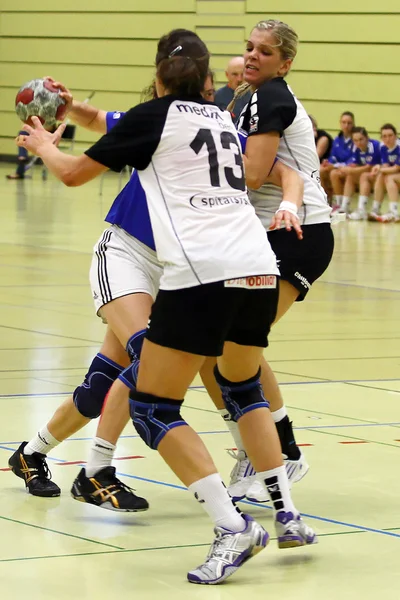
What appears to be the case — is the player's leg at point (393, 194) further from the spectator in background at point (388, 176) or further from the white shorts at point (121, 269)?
the white shorts at point (121, 269)

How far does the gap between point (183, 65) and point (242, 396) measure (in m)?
1.09

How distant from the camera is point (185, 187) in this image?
150 inches

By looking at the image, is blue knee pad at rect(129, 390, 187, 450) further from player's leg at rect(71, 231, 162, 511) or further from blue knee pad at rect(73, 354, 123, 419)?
blue knee pad at rect(73, 354, 123, 419)

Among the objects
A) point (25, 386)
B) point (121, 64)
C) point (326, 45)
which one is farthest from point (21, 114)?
point (121, 64)

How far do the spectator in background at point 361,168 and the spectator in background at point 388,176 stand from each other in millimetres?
163

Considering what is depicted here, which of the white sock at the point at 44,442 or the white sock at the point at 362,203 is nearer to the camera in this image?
the white sock at the point at 44,442

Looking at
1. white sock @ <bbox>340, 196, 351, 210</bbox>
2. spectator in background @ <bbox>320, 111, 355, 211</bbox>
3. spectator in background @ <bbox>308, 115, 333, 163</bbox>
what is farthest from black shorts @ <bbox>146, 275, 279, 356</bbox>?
spectator in background @ <bbox>308, 115, 333, 163</bbox>

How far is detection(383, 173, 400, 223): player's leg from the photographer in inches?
752

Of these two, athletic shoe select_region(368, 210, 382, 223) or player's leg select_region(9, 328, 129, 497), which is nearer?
player's leg select_region(9, 328, 129, 497)

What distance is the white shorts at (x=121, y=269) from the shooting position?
177 inches

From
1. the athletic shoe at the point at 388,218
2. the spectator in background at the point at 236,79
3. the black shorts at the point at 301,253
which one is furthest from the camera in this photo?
the athletic shoe at the point at 388,218

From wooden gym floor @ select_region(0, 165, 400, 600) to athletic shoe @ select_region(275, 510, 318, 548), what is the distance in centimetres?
8

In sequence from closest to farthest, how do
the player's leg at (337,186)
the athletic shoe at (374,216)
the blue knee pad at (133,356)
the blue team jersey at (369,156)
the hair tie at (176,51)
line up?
the hair tie at (176,51) → the blue knee pad at (133,356) → the athletic shoe at (374,216) → the blue team jersey at (369,156) → the player's leg at (337,186)

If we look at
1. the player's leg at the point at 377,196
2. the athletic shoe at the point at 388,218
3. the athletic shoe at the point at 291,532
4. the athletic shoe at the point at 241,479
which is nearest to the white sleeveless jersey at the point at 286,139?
the athletic shoe at the point at 241,479
